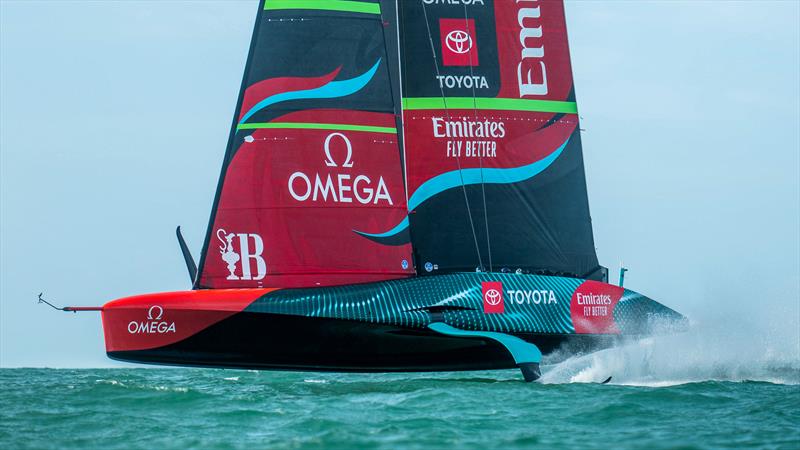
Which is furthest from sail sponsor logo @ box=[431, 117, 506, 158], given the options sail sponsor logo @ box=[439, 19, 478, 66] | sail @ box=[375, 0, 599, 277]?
sail sponsor logo @ box=[439, 19, 478, 66]

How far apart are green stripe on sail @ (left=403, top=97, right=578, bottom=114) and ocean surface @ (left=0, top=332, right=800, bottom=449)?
4104 millimetres

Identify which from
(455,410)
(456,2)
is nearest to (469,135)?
(456,2)

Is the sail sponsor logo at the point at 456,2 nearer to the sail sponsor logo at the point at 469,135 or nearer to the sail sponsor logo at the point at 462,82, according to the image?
the sail sponsor logo at the point at 462,82

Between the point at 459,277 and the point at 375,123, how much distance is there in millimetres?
2601

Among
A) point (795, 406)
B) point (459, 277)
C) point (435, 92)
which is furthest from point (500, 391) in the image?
point (435, 92)

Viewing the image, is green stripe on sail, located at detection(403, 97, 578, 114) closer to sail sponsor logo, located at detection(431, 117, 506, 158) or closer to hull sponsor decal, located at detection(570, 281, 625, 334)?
sail sponsor logo, located at detection(431, 117, 506, 158)

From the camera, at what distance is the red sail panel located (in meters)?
18.4

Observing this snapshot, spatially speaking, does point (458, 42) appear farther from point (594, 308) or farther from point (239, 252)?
point (239, 252)

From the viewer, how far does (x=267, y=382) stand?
68.5 ft

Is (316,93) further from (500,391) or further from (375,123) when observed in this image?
(500,391)

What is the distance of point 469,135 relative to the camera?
67.9ft

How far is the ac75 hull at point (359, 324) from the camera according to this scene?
1789cm

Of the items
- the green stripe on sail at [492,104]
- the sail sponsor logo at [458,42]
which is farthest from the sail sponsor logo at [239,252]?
the sail sponsor logo at [458,42]

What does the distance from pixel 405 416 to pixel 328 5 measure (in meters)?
7.10
